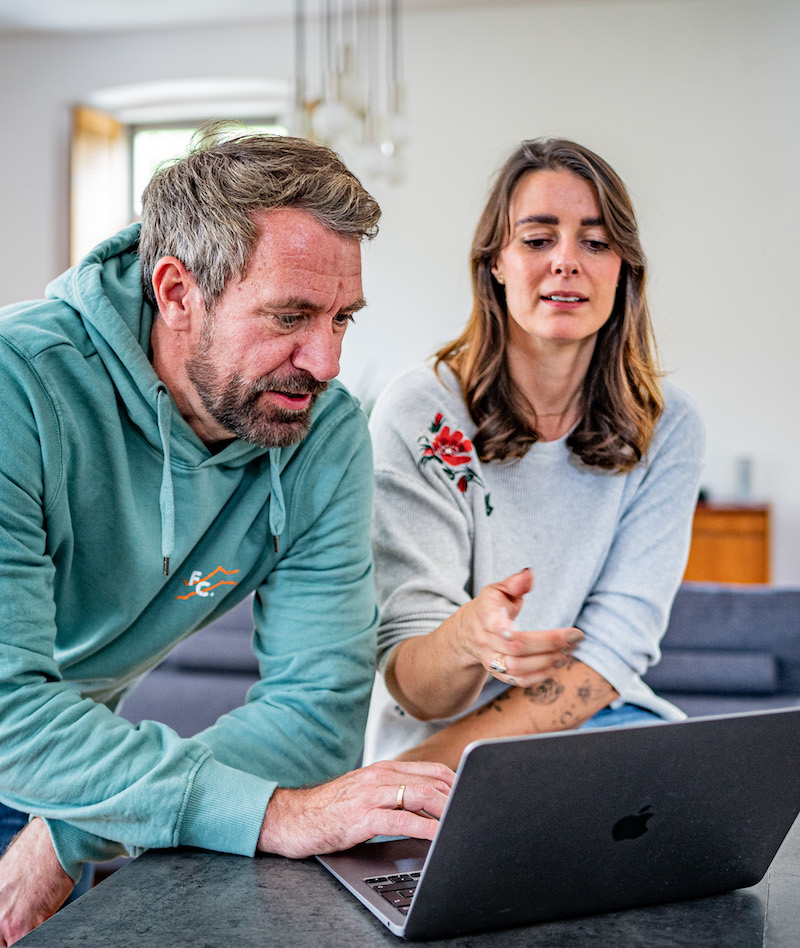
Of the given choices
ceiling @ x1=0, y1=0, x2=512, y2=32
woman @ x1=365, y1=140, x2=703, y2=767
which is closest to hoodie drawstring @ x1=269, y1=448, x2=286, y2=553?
woman @ x1=365, y1=140, x2=703, y2=767

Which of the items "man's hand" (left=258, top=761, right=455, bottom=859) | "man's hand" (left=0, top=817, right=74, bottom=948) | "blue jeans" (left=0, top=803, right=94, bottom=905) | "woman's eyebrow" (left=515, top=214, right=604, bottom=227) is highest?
"woman's eyebrow" (left=515, top=214, right=604, bottom=227)

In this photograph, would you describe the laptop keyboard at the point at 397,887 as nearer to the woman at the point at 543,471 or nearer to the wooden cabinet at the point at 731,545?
the woman at the point at 543,471

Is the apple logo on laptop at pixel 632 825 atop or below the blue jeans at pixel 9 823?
atop

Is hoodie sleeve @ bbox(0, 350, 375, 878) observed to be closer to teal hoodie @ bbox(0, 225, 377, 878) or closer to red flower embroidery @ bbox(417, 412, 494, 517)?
teal hoodie @ bbox(0, 225, 377, 878)

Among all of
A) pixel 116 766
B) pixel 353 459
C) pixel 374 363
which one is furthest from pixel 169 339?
pixel 374 363

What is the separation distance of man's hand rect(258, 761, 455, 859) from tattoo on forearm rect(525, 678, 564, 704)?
0.47 m

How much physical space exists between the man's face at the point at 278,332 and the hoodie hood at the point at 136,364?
0.17 feet

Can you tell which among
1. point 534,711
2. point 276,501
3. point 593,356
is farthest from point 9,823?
point 593,356

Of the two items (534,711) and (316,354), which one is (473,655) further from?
(316,354)

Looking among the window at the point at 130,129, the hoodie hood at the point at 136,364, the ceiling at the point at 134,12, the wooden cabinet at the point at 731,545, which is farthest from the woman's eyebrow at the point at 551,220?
the window at the point at 130,129

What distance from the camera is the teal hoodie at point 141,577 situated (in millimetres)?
1003

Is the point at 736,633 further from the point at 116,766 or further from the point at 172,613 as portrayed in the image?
the point at 116,766

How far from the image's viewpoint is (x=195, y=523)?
124cm

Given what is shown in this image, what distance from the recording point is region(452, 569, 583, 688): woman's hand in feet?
3.27
